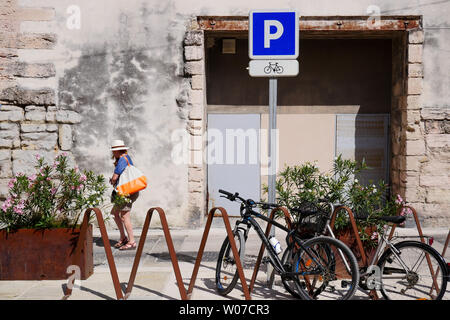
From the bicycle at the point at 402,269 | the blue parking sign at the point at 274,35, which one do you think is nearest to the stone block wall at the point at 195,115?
the blue parking sign at the point at 274,35

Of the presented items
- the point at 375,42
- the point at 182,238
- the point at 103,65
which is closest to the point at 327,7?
the point at 375,42

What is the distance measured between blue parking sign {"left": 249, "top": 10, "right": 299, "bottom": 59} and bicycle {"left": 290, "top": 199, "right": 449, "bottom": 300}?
1.67 m

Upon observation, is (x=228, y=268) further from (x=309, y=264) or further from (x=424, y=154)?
(x=424, y=154)

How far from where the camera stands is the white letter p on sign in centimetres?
536

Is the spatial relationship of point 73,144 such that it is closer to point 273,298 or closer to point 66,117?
point 66,117

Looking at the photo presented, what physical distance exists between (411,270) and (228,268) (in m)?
1.75

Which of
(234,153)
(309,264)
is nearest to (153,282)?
(309,264)

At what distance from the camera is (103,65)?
30.0ft

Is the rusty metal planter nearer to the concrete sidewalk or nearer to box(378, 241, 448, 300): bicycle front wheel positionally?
the concrete sidewalk

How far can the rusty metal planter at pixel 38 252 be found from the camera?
5.62m

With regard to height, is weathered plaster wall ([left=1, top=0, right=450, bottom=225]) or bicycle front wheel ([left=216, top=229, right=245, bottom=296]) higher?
weathered plaster wall ([left=1, top=0, right=450, bottom=225])

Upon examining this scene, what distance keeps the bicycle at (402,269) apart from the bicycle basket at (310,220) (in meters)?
0.05

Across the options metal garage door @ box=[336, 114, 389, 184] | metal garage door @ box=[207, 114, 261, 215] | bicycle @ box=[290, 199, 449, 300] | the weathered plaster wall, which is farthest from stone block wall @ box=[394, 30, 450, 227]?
bicycle @ box=[290, 199, 449, 300]

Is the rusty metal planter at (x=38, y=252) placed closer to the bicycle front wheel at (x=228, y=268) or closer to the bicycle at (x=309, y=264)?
the bicycle front wheel at (x=228, y=268)
